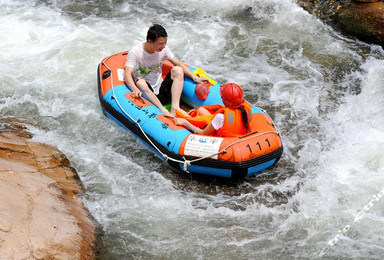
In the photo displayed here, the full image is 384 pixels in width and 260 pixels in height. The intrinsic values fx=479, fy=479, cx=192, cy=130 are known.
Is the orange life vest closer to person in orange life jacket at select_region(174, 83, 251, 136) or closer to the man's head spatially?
person in orange life jacket at select_region(174, 83, 251, 136)

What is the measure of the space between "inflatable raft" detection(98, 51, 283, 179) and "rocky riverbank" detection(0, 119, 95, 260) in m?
1.02

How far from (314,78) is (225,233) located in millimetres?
3855

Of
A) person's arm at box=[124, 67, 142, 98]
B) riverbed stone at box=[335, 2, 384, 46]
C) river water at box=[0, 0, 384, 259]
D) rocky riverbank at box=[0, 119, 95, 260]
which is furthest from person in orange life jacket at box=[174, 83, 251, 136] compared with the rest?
riverbed stone at box=[335, 2, 384, 46]

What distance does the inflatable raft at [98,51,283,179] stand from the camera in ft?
18.0

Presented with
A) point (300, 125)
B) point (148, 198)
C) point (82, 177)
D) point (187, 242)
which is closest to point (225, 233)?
point (187, 242)

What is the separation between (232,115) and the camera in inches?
219

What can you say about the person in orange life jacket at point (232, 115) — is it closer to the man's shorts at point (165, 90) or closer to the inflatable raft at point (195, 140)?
the inflatable raft at point (195, 140)

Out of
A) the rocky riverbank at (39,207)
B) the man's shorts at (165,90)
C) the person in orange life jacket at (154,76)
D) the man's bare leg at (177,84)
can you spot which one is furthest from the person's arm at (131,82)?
the rocky riverbank at (39,207)

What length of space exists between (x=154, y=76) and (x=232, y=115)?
1578 millimetres

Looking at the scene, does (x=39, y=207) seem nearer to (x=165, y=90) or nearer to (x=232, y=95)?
(x=232, y=95)

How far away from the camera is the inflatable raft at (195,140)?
216 inches

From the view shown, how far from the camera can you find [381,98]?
24.1 feet

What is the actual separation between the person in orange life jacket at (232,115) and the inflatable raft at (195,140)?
0.12 meters

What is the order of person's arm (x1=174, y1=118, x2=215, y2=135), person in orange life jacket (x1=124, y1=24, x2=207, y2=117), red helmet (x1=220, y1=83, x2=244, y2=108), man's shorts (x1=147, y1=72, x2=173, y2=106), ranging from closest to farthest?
1. red helmet (x1=220, y1=83, x2=244, y2=108)
2. person's arm (x1=174, y1=118, x2=215, y2=135)
3. person in orange life jacket (x1=124, y1=24, x2=207, y2=117)
4. man's shorts (x1=147, y1=72, x2=173, y2=106)
